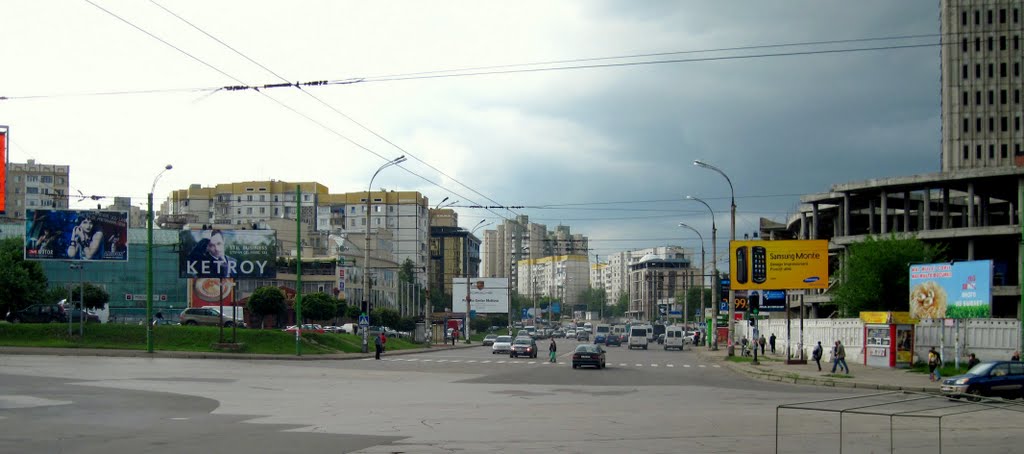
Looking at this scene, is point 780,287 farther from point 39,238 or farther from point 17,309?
point 17,309

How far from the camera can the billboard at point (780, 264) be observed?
51.0 metres

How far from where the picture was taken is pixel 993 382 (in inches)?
1036

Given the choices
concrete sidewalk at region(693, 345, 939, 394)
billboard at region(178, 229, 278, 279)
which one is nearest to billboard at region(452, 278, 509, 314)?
billboard at region(178, 229, 278, 279)

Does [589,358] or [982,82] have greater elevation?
[982,82]

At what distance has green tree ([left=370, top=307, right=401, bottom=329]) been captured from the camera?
276 feet

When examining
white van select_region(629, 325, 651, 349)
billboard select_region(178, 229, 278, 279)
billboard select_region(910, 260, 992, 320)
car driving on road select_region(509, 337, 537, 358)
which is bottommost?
white van select_region(629, 325, 651, 349)

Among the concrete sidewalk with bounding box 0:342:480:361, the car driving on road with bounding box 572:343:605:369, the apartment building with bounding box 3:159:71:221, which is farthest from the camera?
the apartment building with bounding box 3:159:71:221

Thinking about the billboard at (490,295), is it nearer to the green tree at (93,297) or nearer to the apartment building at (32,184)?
the green tree at (93,297)

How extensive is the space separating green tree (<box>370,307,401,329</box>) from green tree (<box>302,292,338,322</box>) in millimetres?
10759

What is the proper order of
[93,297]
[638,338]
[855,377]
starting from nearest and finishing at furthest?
[855,377] < [93,297] < [638,338]

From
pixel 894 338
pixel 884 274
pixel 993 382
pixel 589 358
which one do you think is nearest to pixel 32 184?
pixel 589 358

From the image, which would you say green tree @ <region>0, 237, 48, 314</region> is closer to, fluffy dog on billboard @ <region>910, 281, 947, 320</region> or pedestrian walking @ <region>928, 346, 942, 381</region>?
pedestrian walking @ <region>928, 346, 942, 381</region>

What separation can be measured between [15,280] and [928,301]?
5265cm

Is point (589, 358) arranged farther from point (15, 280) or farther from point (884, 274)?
point (15, 280)
